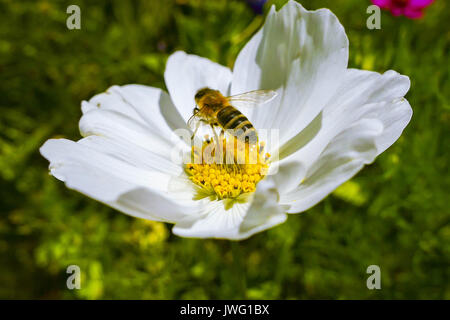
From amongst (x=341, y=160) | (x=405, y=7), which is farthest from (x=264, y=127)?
(x=405, y=7)

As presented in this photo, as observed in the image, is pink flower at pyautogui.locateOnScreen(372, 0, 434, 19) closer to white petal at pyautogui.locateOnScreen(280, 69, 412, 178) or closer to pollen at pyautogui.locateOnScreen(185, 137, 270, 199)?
white petal at pyautogui.locateOnScreen(280, 69, 412, 178)

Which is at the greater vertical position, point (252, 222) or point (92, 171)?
point (92, 171)

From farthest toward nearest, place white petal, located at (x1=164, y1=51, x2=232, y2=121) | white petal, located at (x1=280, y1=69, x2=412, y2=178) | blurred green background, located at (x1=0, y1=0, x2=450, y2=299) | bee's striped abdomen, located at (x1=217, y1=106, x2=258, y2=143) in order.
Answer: blurred green background, located at (x1=0, y1=0, x2=450, y2=299)
white petal, located at (x1=164, y1=51, x2=232, y2=121)
bee's striped abdomen, located at (x1=217, y1=106, x2=258, y2=143)
white petal, located at (x1=280, y1=69, x2=412, y2=178)

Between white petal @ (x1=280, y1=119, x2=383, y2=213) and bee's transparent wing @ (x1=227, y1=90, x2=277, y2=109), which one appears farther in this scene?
bee's transparent wing @ (x1=227, y1=90, x2=277, y2=109)

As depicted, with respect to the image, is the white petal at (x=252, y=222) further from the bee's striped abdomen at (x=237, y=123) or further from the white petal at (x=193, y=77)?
the white petal at (x=193, y=77)

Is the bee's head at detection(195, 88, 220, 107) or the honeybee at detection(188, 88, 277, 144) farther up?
the bee's head at detection(195, 88, 220, 107)

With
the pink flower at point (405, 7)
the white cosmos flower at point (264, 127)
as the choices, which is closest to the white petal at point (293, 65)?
the white cosmos flower at point (264, 127)

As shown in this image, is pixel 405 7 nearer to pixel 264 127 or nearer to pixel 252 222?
pixel 264 127

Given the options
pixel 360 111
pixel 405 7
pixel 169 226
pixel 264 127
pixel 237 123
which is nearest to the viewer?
pixel 360 111

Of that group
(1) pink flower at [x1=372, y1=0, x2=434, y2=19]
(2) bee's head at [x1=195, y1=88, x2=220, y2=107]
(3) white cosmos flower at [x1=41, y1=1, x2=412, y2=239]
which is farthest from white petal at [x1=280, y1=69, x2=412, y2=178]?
(1) pink flower at [x1=372, y1=0, x2=434, y2=19]
